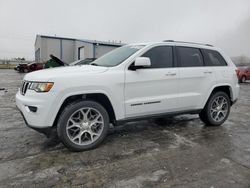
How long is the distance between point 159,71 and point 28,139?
2.76 metres

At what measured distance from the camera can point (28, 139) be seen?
3914mm

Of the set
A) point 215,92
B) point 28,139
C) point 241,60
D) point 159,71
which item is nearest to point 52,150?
point 28,139

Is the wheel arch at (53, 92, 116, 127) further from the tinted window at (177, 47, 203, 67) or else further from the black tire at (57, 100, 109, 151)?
the tinted window at (177, 47, 203, 67)

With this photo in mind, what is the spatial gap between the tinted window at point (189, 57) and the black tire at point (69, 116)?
1965mm

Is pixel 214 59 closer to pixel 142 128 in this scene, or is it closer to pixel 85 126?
pixel 142 128

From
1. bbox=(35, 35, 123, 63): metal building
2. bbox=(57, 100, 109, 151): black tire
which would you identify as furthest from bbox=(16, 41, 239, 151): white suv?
bbox=(35, 35, 123, 63): metal building

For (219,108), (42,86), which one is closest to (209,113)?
(219,108)

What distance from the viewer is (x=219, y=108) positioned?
4977mm

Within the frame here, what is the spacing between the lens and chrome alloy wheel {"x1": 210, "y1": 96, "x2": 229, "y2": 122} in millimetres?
4902

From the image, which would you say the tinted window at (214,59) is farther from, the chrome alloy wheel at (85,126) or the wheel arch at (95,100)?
the chrome alloy wheel at (85,126)

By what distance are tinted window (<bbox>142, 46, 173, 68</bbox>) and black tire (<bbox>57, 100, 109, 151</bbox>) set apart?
1320 mm

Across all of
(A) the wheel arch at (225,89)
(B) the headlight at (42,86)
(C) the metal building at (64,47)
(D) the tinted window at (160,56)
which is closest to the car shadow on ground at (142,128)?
(A) the wheel arch at (225,89)

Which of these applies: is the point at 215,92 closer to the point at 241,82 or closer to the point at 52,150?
the point at 52,150

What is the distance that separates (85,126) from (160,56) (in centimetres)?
196
